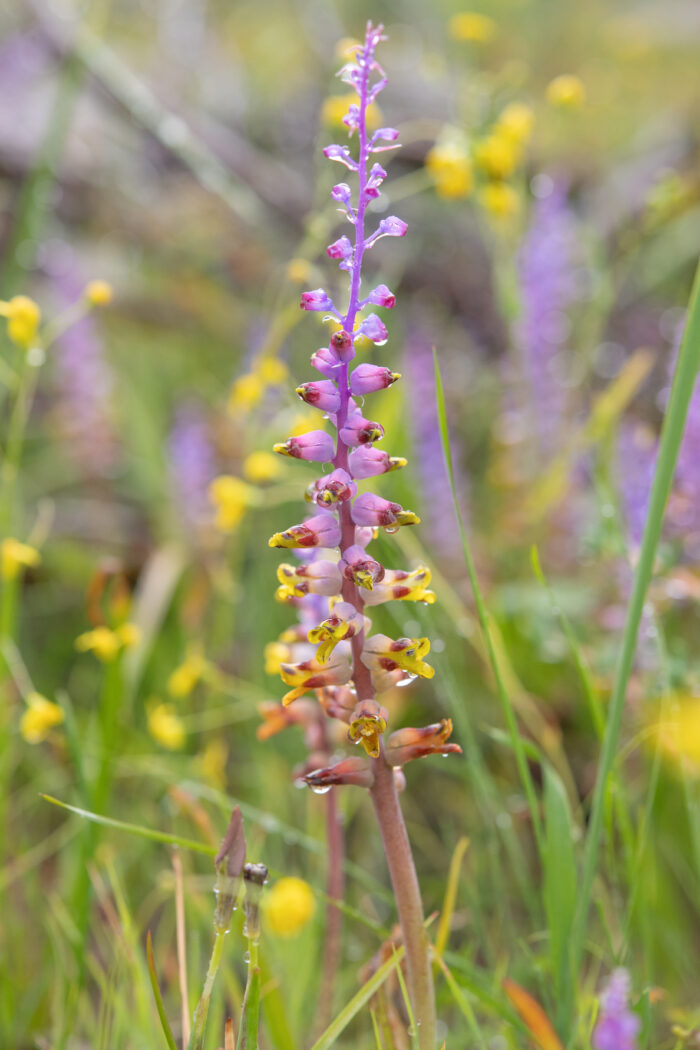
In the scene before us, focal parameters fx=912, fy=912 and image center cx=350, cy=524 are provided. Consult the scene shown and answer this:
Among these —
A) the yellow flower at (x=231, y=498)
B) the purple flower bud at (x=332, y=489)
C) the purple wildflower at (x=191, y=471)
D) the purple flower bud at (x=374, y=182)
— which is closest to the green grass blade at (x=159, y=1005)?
the purple flower bud at (x=332, y=489)

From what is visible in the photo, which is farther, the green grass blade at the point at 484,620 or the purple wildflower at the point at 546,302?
the purple wildflower at the point at 546,302

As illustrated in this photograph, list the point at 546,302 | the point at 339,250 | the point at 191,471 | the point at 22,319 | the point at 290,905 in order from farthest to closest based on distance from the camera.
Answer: the point at 191,471 < the point at 546,302 < the point at 22,319 < the point at 290,905 < the point at 339,250

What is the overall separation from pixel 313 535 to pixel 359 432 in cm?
10

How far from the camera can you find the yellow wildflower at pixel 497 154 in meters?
1.97

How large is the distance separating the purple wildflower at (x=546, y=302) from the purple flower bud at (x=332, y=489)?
1.85 m

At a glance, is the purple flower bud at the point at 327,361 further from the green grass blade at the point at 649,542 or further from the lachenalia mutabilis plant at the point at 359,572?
the green grass blade at the point at 649,542

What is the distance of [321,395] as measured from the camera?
0.75 meters

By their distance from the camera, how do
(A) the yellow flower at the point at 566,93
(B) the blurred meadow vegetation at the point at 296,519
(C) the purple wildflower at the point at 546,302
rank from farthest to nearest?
1. (C) the purple wildflower at the point at 546,302
2. (A) the yellow flower at the point at 566,93
3. (B) the blurred meadow vegetation at the point at 296,519

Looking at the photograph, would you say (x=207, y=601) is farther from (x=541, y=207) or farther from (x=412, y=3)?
(x=412, y=3)

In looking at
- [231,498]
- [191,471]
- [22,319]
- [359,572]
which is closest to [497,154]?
[231,498]

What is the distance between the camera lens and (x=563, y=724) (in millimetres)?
2068

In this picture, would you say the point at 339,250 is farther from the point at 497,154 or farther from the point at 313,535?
the point at 497,154

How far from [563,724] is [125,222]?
2.22 metres

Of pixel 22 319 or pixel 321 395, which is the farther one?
pixel 22 319
